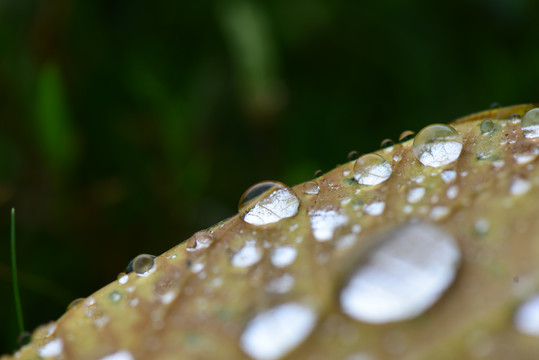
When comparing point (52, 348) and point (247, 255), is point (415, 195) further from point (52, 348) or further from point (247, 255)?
point (52, 348)

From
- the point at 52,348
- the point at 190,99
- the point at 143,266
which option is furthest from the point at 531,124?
the point at 190,99

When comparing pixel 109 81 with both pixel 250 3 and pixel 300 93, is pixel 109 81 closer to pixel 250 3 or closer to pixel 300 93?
pixel 250 3

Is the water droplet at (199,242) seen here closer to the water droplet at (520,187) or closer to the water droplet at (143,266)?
the water droplet at (143,266)

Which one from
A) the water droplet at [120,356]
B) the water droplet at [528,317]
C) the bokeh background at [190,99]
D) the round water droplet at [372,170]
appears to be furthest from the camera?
the bokeh background at [190,99]

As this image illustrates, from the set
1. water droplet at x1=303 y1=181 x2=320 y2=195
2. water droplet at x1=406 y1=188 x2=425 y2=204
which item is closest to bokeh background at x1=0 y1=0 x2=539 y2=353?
water droplet at x1=303 y1=181 x2=320 y2=195

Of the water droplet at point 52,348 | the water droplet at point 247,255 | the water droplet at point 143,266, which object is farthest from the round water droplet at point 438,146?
the water droplet at point 52,348

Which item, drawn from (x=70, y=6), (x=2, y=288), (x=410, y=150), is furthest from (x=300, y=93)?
(x=410, y=150)
